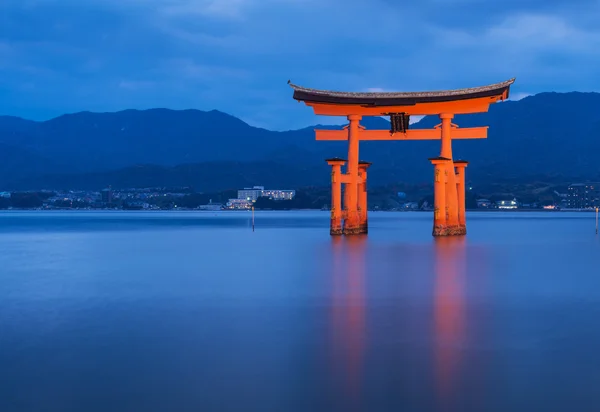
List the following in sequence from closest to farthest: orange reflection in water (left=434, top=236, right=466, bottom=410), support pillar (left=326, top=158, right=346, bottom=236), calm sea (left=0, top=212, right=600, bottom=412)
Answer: calm sea (left=0, top=212, right=600, bottom=412) → orange reflection in water (left=434, top=236, right=466, bottom=410) → support pillar (left=326, top=158, right=346, bottom=236)

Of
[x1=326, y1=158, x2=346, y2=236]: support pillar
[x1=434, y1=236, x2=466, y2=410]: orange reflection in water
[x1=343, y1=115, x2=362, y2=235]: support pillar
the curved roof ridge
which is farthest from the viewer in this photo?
[x1=343, y1=115, x2=362, y2=235]: support pillar

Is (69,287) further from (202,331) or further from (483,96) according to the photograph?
(483,96)

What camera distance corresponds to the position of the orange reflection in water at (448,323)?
799cm

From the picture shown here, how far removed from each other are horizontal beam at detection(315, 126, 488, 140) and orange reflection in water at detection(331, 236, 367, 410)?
40.5 feet

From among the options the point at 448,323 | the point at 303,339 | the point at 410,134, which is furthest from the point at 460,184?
the point at 303,339

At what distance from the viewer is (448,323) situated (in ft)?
40.6

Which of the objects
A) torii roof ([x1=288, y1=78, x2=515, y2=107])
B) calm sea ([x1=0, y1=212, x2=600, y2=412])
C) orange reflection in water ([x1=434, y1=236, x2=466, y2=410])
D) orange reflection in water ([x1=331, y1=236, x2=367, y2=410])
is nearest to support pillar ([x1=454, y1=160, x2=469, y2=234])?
torii roof ([x1=288, y1=78, x2=515, y2=107])

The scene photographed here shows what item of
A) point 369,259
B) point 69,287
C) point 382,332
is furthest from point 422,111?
point 382,332

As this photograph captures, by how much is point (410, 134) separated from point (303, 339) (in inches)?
1085

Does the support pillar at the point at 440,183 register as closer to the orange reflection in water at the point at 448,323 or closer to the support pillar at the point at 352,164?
the support pillar at the point at 352,164

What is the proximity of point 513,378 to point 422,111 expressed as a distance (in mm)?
28789

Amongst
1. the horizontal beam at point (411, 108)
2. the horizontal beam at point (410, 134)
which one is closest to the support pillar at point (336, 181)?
the horizontal beam at point (410, 134)

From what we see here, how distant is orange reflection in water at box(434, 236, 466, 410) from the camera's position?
7.99 metres

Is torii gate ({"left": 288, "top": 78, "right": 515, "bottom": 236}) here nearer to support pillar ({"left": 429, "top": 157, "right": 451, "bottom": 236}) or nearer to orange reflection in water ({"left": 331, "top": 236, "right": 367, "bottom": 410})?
support pillar ({"left": 429, "top": 157, "right": 451, "bottom": 236})
